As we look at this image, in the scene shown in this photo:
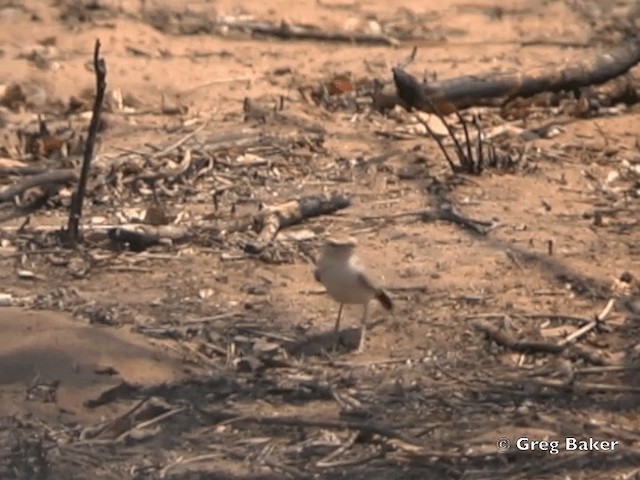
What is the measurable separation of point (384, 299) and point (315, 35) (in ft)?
13.4

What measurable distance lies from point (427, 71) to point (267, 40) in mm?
1155

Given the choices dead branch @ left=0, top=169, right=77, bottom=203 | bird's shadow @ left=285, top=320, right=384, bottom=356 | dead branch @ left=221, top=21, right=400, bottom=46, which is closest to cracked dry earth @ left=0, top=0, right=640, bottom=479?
bird's shadow @ left=285, top=320, right=384, bottom=356

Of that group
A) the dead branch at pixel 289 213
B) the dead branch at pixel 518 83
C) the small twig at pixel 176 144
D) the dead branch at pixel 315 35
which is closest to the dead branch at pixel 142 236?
the dead branch at pixel 289 213

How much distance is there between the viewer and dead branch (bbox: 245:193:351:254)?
6391 mm

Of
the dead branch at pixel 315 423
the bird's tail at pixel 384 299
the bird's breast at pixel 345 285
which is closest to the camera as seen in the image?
the dead branch at pixel 315 423

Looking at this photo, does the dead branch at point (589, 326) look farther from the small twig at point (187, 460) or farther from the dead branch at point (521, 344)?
the small twig at point (187, 460)

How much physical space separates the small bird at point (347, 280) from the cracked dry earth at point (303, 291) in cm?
12

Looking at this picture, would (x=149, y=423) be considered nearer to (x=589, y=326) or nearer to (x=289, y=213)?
(x=589, y=326)

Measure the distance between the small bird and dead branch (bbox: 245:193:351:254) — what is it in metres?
0.77

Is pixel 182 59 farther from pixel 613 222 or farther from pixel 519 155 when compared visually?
pixel 613 222

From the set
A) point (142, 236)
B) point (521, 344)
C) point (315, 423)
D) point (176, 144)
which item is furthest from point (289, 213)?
point (315, 423)

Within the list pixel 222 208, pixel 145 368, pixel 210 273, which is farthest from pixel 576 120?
pixel 145 368

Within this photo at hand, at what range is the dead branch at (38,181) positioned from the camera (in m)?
6.84

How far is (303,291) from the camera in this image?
19.7 feet
